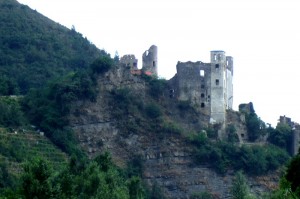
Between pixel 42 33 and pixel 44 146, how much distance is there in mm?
30121

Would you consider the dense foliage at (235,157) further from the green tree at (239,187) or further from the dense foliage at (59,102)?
the dense foliage at (59,102)

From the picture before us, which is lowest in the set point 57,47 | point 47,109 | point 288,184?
point 288,184

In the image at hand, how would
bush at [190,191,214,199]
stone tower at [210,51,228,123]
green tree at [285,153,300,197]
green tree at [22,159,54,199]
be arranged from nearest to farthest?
1. green tree at [285,153,300,197]
2. green tree at [22,159,54,199]
3. bush at [190,191,214,199]
4. stone tower at [210,51,228,123]

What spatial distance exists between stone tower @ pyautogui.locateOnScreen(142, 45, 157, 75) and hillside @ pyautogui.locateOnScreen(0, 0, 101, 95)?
1071 cm

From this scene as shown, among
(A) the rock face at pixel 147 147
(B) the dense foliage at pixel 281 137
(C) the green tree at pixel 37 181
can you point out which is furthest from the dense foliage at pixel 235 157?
(C) the green tree at pixel 37 181

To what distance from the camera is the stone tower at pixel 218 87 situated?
98.1 meters

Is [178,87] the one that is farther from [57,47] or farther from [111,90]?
[57,47]

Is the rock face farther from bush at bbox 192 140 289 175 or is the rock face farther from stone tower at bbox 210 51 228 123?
stone tower at bbox 210 51 228 123

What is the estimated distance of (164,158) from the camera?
97.8 metres

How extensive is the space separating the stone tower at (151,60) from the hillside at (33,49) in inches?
422

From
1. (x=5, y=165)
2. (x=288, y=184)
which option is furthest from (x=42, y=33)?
(x=288, y=184)

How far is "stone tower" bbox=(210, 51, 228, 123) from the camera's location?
98.1m

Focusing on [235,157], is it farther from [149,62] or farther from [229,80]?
[149,62]

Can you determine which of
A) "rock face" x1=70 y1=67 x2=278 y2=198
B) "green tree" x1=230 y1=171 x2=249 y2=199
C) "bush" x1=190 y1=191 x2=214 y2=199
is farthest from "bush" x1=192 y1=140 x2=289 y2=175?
"bush" x1=190 y1=191 x2=214 y2=199
